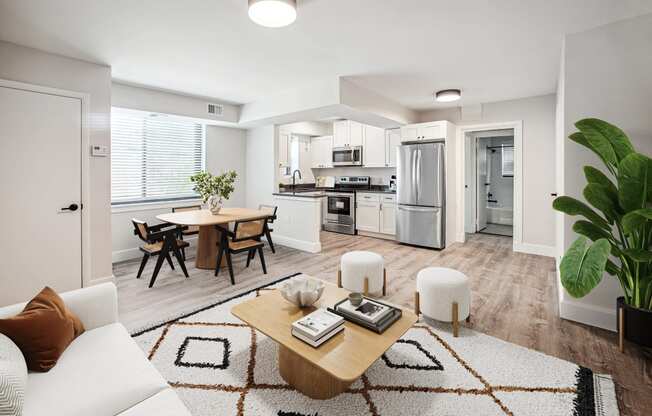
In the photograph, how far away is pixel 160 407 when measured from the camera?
3.75ft

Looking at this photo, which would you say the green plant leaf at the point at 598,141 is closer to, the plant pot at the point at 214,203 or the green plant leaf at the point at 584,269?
the green plant leaf at the point at 584,269

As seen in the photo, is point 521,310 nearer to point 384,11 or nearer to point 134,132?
point 384,11

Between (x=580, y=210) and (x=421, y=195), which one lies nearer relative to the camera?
(x=580, y=210)

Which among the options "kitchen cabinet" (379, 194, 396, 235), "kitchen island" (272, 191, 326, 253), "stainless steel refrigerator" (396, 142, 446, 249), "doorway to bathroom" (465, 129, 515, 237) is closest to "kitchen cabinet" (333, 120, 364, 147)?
"stainless steel refrigerator" (396, 142, 446, 249)

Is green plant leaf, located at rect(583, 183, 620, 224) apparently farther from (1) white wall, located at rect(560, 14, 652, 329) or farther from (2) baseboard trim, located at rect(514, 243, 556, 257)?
(2) baseboard trim, located at rect(514, 243, 556, 257)

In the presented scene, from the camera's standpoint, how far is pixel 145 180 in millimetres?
4863

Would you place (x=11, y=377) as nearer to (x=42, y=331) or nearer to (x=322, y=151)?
(x=42, y=331)

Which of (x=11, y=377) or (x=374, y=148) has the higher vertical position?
(x=374, y=148)

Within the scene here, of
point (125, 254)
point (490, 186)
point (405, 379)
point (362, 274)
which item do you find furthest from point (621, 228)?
point (490, 186)

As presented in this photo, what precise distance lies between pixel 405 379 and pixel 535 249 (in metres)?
4.11

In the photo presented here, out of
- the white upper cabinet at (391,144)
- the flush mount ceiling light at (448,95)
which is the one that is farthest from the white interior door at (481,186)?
the flush mount ceiling light at (448,95)

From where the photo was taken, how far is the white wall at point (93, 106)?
9.72 ft

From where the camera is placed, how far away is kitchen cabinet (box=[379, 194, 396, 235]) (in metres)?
5.89

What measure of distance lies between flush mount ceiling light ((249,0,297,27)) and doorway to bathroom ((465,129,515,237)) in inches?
211
